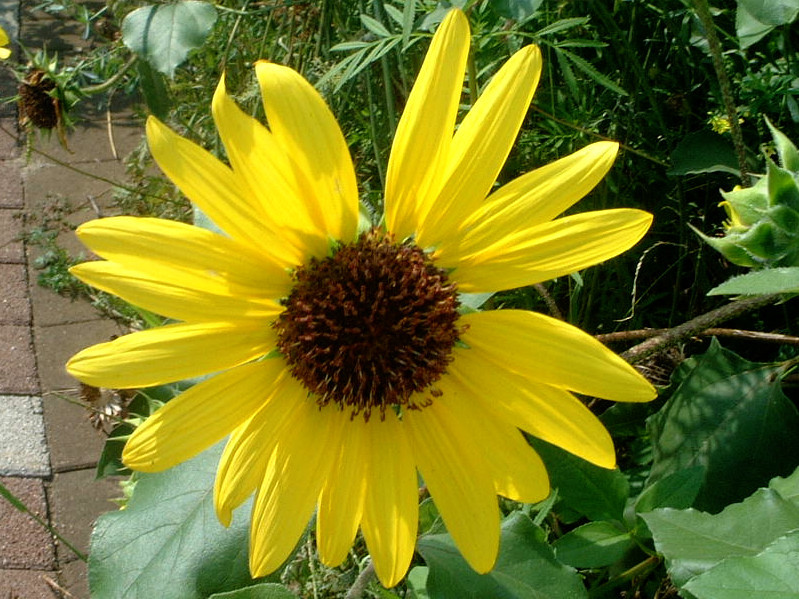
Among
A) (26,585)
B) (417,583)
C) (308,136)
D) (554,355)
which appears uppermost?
(308,136)

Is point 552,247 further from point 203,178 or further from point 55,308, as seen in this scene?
point 55,308

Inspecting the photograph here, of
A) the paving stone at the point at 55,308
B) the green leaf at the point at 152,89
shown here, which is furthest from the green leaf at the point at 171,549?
the paving stone at the point at 55,308

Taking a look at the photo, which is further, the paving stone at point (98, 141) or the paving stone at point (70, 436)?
the paving stone at point (98, 141)

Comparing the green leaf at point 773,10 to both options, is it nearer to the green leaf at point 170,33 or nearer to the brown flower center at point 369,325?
the brown flower center at point 369,325

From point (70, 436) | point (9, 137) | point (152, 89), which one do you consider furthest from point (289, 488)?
point (9, 137)

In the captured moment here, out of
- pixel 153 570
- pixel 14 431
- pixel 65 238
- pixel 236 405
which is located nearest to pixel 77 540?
pixel 14 431
